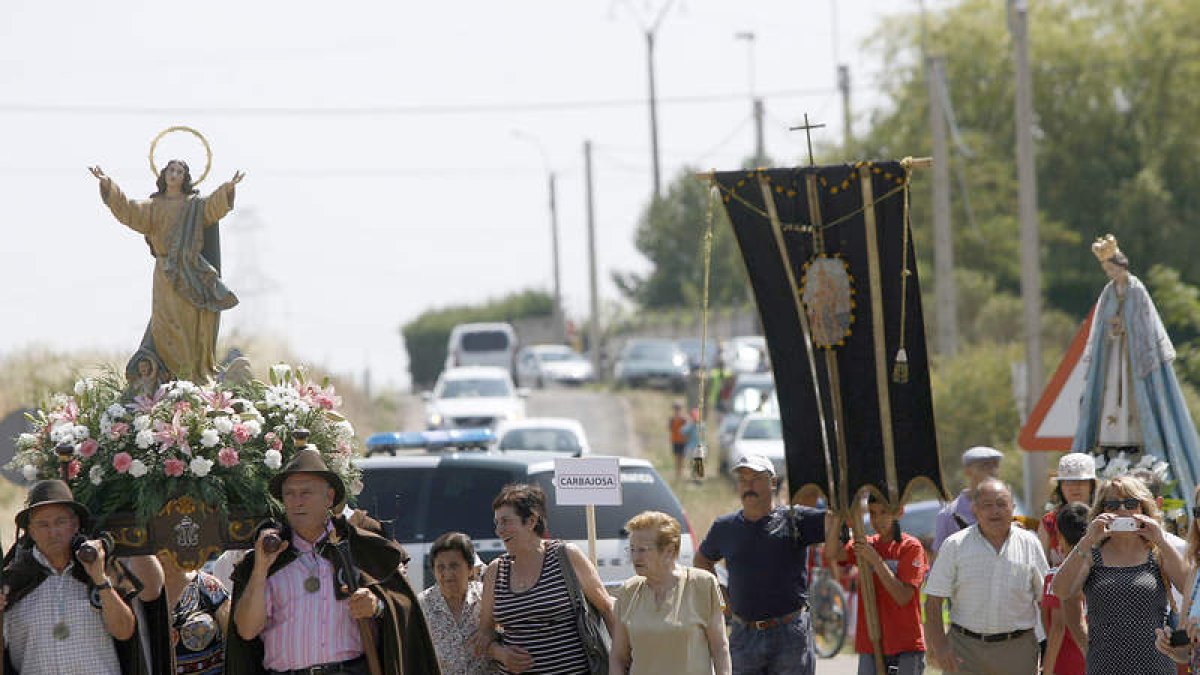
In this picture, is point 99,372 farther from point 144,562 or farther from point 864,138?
point 864,138

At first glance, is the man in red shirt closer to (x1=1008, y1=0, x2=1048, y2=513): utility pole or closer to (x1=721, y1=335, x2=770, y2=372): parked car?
(x1=1008, y1=0, x2=1048, y2=513): utility pole

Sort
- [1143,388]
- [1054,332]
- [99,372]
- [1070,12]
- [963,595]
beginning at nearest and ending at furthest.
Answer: [99,372] → [963,595] → [1143,388] → [1054,332] → [1070,12]

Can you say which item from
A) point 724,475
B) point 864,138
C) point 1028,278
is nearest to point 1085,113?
point 864,138

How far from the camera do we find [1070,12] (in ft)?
159

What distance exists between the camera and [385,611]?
8.19 metres

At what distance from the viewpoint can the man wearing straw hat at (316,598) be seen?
8.05 metres

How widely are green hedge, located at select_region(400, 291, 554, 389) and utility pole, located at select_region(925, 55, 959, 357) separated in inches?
1581

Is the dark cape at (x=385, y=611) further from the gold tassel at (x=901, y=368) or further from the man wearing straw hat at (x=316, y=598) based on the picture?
the gold tassel at (x=901, y=368)

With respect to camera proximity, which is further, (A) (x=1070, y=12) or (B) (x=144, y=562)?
(A) (x=1070, y=12)

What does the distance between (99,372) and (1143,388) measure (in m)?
6.60

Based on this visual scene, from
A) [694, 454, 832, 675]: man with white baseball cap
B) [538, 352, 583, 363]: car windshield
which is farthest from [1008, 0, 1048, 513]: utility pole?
[538, 352, 583, 363]: car windshield

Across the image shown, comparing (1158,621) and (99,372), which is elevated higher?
(99,372)

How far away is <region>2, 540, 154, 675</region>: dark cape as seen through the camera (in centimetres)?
796

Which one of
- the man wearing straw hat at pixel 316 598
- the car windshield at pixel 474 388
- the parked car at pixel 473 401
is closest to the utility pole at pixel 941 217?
the parked car at pixel 473 401
